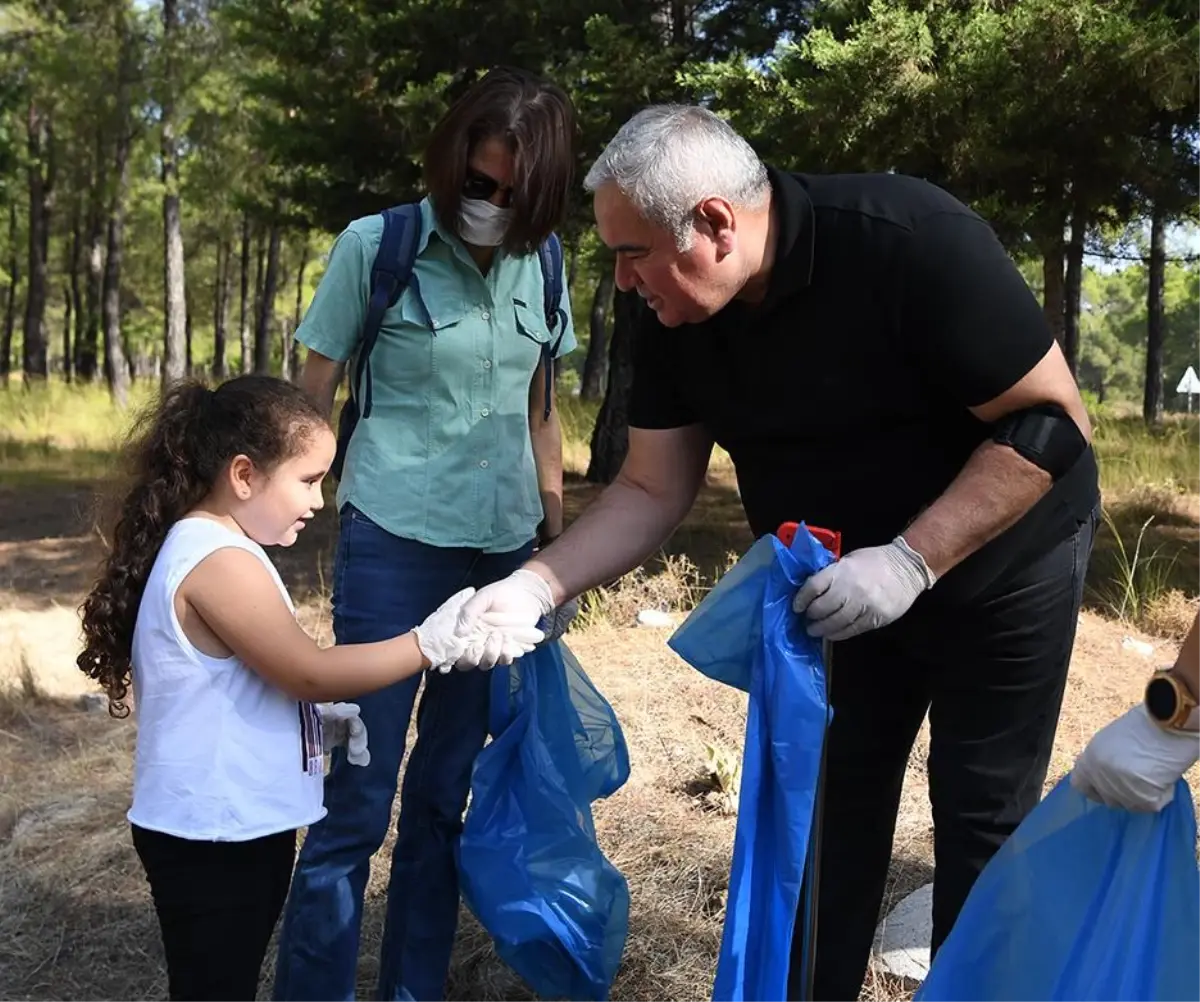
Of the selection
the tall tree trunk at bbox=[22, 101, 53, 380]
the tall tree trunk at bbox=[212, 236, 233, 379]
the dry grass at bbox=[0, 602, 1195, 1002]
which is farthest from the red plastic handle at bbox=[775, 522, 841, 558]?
the tall tree trunk at bbox=[212, 236, 233, 379]

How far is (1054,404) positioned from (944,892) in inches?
34.8

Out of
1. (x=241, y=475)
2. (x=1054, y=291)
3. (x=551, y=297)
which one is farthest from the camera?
(x=1054, y=291)

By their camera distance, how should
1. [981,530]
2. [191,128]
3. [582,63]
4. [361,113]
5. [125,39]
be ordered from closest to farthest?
[981,530] → [582,63] → [361,113] → [125,39] → [191,128]

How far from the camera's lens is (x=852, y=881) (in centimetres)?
227

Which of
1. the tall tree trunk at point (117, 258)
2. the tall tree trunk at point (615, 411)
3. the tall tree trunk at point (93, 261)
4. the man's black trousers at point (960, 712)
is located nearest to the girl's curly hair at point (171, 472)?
the man's black trousers at point (960, 712)

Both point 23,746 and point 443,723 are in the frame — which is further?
point 23,746

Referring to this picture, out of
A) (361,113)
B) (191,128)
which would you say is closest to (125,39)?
(191,128)

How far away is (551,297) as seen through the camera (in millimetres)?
2627

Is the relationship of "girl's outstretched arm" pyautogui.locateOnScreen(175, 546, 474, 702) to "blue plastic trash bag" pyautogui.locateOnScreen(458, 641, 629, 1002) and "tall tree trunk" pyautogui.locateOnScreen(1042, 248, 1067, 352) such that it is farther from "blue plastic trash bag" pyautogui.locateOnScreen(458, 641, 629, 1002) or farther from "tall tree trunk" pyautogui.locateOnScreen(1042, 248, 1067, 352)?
"tall tree trunk" pyautogui.locateOnScreen(1042, 248, 1067, 352)

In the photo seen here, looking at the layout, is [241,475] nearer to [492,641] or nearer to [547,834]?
[492,641]

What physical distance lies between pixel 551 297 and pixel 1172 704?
1.55 m

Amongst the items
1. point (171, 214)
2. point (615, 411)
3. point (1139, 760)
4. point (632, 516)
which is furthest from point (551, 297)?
point (171, 214)

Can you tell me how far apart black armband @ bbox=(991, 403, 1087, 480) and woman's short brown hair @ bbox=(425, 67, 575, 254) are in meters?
1.01

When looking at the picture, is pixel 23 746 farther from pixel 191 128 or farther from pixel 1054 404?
pixel 191 128
